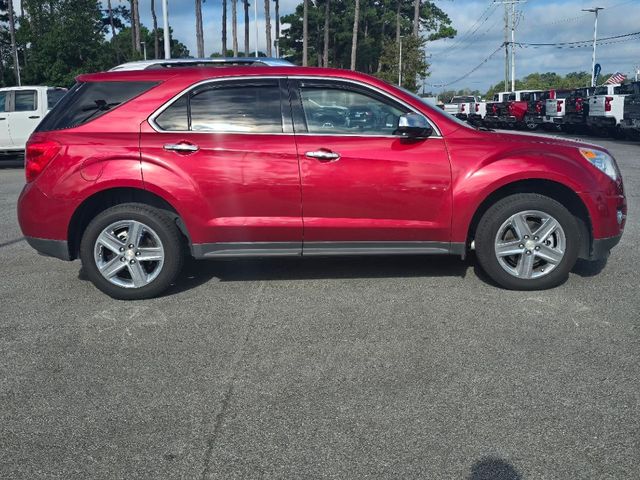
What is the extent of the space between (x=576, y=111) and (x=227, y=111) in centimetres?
2292

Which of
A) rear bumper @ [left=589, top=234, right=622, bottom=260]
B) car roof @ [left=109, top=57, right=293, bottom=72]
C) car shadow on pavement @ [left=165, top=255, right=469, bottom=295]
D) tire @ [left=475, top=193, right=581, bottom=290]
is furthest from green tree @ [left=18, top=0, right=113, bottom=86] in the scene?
rear bumper @ [left=589, top=234, right=622, bottom=260]

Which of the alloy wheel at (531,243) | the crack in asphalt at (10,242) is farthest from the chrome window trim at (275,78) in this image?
the crack in asphalt at (10,242)

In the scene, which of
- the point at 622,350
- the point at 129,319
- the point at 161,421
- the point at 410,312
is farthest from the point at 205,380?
the point at 622,350

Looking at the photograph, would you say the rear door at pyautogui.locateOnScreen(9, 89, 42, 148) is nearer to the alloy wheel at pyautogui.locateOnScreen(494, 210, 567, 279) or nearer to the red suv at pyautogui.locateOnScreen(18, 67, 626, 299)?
the red suv at pyautogui.locateOnScreen(18, 67, 626, 299)

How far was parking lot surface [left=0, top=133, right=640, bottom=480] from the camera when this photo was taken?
313cm

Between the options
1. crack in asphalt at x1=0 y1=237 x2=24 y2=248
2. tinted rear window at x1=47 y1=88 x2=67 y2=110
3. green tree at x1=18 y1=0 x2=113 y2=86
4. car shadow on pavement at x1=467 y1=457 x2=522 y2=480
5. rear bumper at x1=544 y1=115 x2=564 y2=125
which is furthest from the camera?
green tree at x1=18 y1=0 x2=113 y2=86

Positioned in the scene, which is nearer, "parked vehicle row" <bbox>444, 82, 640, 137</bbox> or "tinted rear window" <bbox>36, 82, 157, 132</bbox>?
"tinted rear window" <bbox>36, 82, 157, 132</bbox>

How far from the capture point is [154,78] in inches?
217

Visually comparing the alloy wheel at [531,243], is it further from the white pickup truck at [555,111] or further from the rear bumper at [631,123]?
the white pickup truck at [555,111]

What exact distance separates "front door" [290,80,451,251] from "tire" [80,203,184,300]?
1110 mm

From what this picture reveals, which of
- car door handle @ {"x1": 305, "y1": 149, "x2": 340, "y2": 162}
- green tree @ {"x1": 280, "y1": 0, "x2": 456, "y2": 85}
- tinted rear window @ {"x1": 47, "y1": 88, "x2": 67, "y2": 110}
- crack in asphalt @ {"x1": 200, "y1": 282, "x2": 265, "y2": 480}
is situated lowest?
crack in asphalt @ {"x1": 200, "y1": 282, "x2": 265, "y2": 480}

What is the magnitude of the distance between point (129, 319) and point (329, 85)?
237cm

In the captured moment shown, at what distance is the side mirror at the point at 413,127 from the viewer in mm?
5199

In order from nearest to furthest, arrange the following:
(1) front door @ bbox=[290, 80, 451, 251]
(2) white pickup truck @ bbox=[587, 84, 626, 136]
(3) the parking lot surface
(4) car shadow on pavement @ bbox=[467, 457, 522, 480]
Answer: (4) car shadow on pavement @ bbox=[467, 457, 522, 480] → (3) the parking lot surface → (1) front door @ bbox=[290, 80, 451, 251] → (2) white pickup truck @ bbox=[587, 84, 626, 136]
